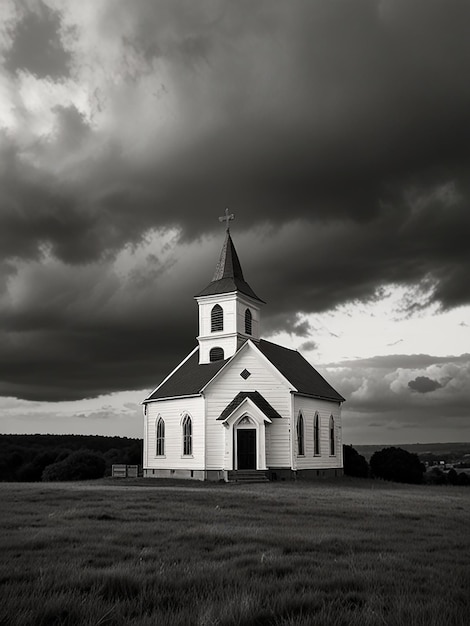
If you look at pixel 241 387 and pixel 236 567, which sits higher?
pixel 241 387

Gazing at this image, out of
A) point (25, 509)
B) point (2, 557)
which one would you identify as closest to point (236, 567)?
point (2, 557)

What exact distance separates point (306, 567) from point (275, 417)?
3016cm

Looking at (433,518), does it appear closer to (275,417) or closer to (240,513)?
(240,513)

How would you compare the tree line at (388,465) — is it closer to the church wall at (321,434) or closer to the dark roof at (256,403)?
the church wall at (321,434)

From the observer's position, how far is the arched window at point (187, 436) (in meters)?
42.0

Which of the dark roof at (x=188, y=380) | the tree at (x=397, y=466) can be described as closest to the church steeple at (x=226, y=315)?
the dark roof at (x=188, y=380)

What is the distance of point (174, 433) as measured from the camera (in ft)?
141

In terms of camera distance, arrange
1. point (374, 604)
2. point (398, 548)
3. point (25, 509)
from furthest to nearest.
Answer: point (25, 509) → point (398, 548) → point (374, 604)

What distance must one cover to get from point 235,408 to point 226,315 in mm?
7874

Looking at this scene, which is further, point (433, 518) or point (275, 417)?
point (275, 417)

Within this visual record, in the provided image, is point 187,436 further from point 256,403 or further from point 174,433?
point 256,403

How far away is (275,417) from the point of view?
130 feet

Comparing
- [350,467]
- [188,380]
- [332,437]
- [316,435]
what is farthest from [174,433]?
[350,467]

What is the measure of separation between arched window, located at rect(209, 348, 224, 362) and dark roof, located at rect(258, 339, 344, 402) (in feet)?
9.16
